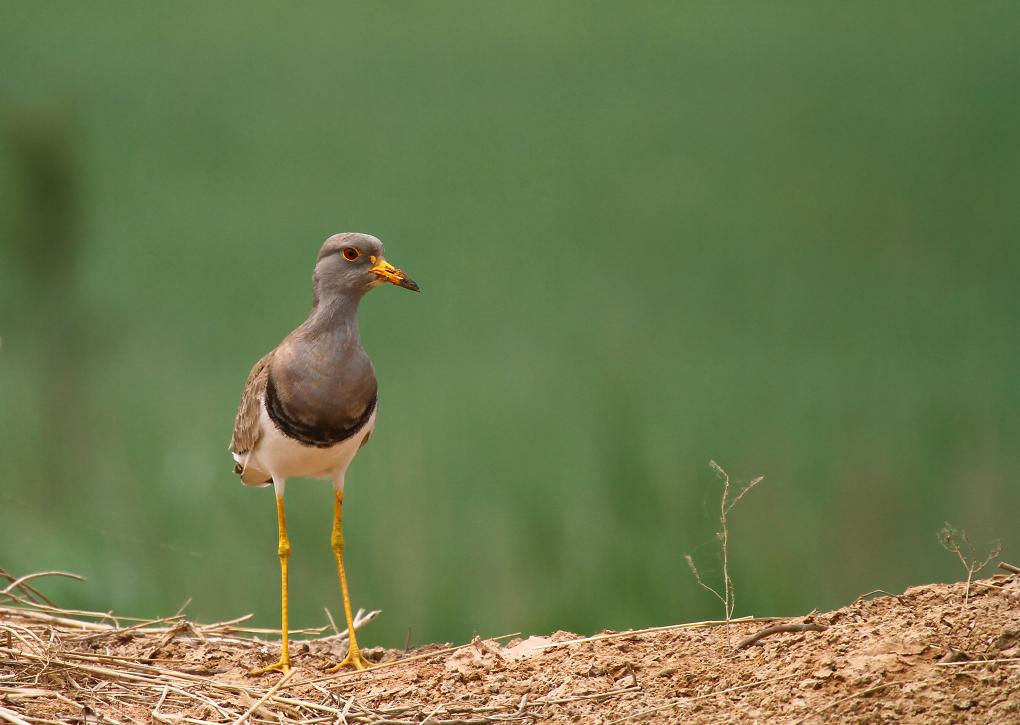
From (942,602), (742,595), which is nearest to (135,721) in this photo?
(942,602)

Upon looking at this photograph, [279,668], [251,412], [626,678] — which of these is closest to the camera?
[626,678]

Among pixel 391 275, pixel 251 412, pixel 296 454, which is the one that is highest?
pixel 391 275

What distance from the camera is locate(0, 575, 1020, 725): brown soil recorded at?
8.12 feet

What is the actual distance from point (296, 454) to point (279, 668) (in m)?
0.63

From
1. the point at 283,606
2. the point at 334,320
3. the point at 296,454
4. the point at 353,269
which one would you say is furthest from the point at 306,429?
the point at 283,606

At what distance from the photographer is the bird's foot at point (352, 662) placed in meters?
3.49

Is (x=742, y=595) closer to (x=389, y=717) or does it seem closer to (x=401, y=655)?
(x=401, y=655)

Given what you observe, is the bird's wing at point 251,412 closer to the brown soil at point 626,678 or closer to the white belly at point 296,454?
the white belly at point 296,454

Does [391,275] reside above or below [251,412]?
above

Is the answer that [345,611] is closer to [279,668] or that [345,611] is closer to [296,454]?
[279,668]

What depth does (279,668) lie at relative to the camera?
11.4 feet

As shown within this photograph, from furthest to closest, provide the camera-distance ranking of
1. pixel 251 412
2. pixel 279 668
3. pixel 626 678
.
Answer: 1. pixel 251 412
2. pixel 279 668
3. pixel 626 678

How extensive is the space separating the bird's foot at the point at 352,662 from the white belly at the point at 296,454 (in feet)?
1.82

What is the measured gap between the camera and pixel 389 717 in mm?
2824
